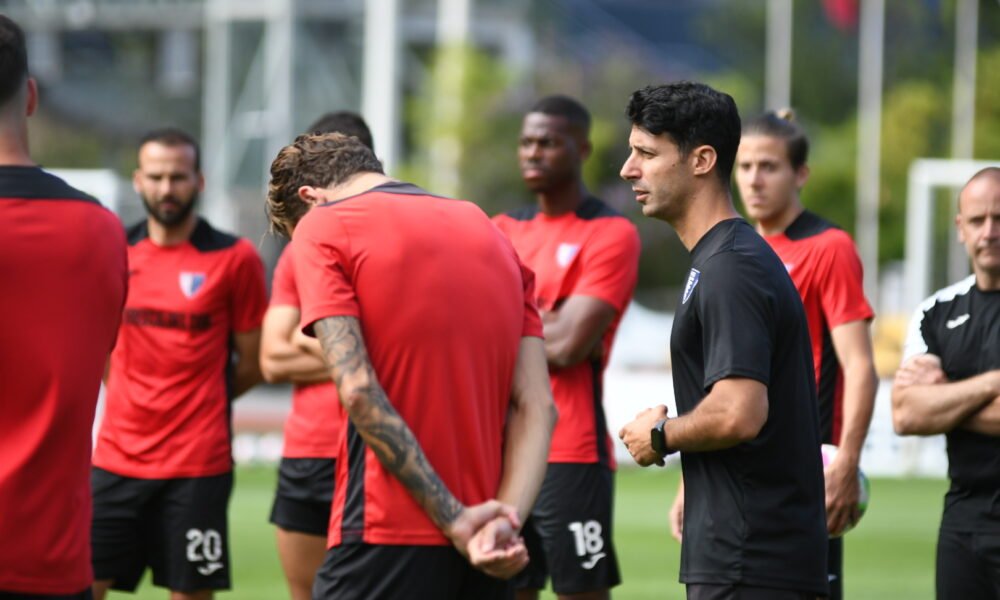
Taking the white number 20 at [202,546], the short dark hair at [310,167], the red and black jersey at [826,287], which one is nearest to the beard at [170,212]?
the white number 20 at [202,546]

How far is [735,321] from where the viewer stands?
4801 mm

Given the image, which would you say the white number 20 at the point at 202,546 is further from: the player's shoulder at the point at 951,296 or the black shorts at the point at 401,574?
the player's shoulder at the point at 951,296

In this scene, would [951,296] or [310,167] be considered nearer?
[310,167]

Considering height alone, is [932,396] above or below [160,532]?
above

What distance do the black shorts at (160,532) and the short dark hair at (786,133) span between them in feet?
10.9

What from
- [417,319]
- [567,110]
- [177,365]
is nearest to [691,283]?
[417,319]

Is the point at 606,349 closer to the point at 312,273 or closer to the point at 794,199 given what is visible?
the point at 794,199

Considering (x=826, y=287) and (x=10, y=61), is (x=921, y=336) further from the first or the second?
(x=10, y=61)

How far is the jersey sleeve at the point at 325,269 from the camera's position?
475 centimetres

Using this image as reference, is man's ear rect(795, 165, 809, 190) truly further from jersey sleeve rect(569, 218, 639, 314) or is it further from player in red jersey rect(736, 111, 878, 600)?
jersey sleeve rect(569, 218, 639, 314)

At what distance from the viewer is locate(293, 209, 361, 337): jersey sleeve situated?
4.75 m

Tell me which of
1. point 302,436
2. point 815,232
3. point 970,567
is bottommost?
point 970,567

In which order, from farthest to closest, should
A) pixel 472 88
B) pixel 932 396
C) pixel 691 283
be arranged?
1. pixel 472 88
2. pixel 932 396
3. pixel 691 283

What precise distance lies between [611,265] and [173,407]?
2386 millimetres
